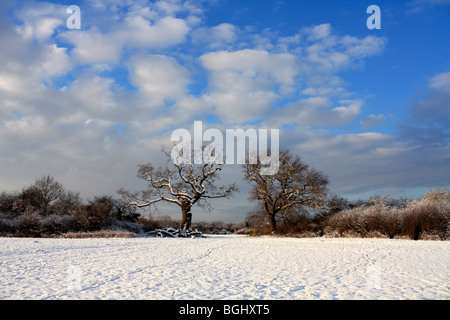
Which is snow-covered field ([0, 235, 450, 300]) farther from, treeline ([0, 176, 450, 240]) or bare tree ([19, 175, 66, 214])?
bare tree ([19, 175, 66, 214])

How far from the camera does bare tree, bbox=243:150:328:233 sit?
27.4 meters

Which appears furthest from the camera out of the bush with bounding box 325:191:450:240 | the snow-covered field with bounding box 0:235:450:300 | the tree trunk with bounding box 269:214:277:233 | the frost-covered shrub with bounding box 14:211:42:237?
the tree trunk with bounding box 269:214:277:233

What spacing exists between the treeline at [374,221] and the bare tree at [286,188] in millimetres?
786

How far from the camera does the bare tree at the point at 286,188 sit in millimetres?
27375

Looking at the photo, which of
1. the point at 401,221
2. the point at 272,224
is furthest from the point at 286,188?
the point at 401,221

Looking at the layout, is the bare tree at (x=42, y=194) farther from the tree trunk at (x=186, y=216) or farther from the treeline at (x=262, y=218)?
the tree trunk at (x=186, y=216)

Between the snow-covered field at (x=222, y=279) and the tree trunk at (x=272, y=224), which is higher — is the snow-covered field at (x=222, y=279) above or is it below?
above

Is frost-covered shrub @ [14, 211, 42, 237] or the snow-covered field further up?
the snow-covered field

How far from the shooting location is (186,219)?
Result: 27.7 meters

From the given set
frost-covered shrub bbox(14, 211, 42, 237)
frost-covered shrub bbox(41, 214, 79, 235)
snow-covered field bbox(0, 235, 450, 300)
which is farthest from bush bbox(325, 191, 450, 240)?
frost-covered shrub bbox(14, 211, 42, 237)

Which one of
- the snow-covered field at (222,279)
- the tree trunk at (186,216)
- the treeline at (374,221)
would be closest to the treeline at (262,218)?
the treeline at (374,221)

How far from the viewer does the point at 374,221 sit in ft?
67.4

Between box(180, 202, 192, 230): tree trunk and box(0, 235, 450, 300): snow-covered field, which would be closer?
box(0, 235, 450, 300): snow-covered field

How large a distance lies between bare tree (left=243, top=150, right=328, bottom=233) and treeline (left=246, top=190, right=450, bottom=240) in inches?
31.0
